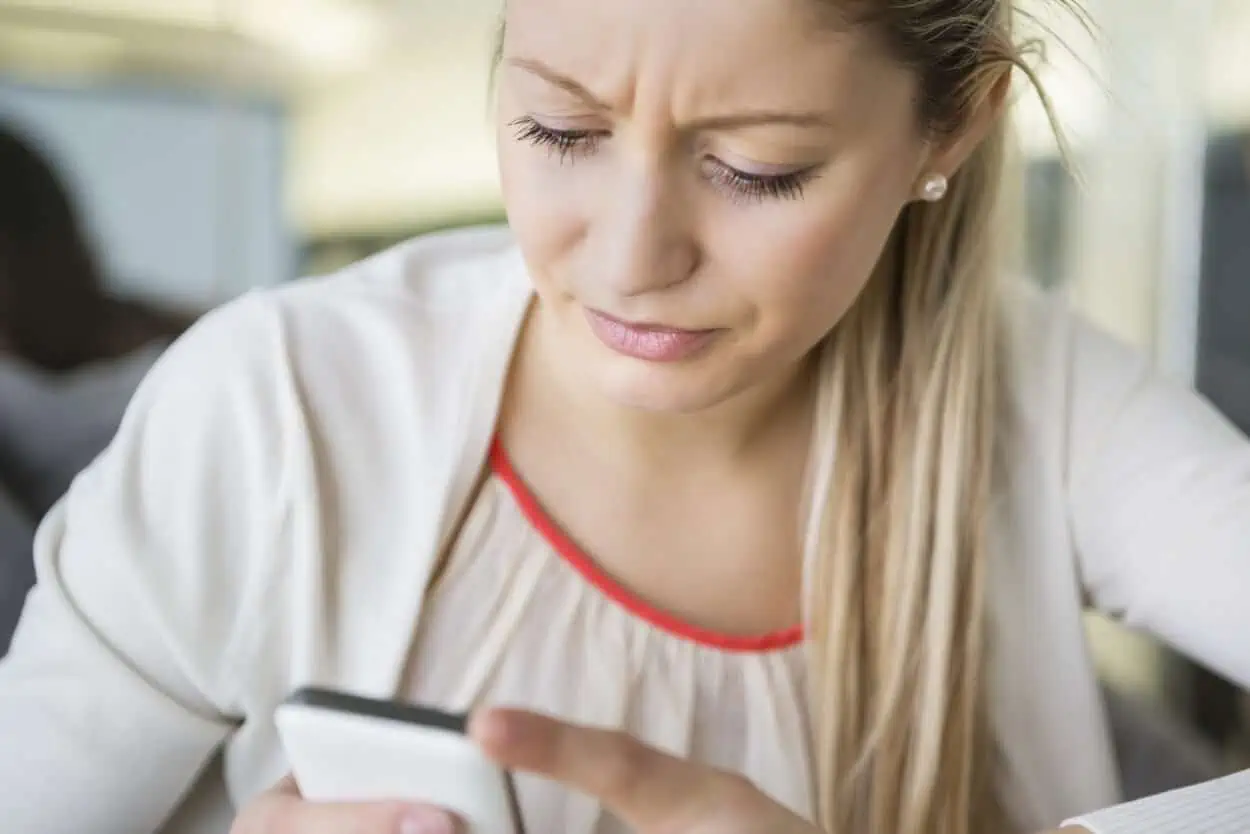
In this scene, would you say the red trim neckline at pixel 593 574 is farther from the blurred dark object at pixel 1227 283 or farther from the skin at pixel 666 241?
the blurred dark object at pixel 1227 283

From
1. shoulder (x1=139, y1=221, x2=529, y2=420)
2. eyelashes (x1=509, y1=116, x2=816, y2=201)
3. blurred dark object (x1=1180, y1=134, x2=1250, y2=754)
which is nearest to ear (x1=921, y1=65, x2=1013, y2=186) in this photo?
eyelashes (x1=509, y1=116, x2=816, y2=201)

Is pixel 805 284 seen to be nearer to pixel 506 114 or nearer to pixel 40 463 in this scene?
pixel 506 114

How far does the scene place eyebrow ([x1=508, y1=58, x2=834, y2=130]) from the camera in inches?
20.6

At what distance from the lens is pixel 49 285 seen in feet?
4.10

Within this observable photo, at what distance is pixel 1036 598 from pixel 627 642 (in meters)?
0.26

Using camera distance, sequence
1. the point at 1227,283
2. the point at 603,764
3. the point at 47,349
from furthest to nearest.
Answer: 1. the point at 1227,283
2. the point at 47,349
3. the point at 603,764

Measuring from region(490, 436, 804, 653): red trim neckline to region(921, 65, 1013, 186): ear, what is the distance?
10.5 inches

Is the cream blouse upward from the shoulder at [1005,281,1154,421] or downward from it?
downward

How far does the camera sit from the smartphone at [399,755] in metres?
0.41

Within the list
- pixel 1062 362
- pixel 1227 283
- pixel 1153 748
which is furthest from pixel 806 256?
pixel 1227 283

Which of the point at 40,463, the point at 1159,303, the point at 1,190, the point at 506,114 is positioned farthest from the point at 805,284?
the point at 1159,303

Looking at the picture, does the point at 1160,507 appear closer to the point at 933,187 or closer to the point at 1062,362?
the point at 1062,362

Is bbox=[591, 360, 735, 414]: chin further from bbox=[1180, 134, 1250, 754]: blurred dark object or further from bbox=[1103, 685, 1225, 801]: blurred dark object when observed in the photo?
bbox=[1180, 134, 1250, 754]: blurred dark object

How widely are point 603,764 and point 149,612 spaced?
0.99ft
